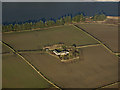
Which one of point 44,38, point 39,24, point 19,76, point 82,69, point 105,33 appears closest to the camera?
point 19,76

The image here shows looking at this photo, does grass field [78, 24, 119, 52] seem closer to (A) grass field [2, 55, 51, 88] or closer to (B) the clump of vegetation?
(B) the clump of vegetation

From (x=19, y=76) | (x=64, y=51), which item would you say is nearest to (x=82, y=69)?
(x=64, y=51)

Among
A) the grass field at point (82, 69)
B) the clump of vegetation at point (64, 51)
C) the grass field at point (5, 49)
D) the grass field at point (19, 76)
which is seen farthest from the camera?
the grass field at point (5, 49)

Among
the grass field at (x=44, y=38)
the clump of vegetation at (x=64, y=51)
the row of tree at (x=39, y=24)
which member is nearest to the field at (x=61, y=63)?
the grass field at (x=44, y=38)

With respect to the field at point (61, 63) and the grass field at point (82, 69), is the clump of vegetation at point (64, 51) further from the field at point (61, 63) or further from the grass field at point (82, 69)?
the grass field at point (82, 69)

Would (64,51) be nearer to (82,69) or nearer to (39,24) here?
(82,69)
